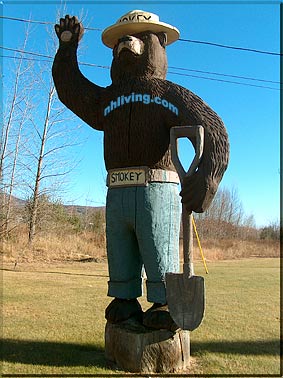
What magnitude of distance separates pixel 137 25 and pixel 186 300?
1772 mm

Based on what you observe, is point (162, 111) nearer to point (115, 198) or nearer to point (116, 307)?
point (115, 198)

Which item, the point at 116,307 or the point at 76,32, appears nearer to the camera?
the point at 116,307

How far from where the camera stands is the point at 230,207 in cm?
2961

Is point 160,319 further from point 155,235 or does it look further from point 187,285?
point 155,235

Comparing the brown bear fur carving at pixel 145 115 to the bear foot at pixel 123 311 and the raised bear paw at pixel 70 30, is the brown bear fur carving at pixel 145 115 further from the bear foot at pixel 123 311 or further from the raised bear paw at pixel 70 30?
the bear foot at pixel 123 311

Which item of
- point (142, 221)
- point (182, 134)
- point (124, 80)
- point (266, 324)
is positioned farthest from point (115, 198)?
point (266, 324)

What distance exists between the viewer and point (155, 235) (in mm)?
2582

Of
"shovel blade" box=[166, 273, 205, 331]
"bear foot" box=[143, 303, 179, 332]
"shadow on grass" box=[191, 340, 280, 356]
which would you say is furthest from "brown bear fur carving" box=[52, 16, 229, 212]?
"shadow on grass" box=[191, 340, 280, 356]

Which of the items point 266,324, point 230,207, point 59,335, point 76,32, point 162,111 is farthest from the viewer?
point 230,207

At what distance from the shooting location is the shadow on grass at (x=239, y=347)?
3132 mm

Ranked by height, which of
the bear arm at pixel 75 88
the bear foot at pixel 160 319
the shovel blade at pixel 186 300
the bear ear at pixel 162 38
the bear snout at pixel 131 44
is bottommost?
the bear foot at pixel 160 319

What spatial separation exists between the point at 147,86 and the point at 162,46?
0.39 metres

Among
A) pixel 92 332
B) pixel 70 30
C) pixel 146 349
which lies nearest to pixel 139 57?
pixel 70 30

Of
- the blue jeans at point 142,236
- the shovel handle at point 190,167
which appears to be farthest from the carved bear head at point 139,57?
the blue jeans at point 142,236
